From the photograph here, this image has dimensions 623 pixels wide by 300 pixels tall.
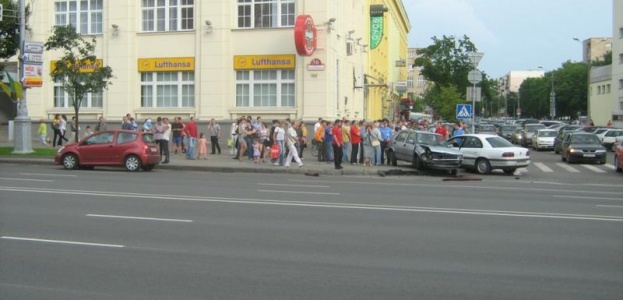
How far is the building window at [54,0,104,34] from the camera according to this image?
3797 cm

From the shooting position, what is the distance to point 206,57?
35.5m

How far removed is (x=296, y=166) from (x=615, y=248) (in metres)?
16.8

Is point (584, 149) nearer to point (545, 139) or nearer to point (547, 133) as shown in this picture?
point (545, 139)

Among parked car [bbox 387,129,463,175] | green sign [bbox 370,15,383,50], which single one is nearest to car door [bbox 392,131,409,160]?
parked car [bbox 387,129,463,175]

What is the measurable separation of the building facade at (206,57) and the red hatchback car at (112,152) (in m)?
11.9

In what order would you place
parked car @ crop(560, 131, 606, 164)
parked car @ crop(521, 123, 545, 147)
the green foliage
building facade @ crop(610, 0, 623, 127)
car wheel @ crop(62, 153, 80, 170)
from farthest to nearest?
the green foliage < building facade @ crop(610, 0, 623, 127) < parked car @ crop(521, 123, 545, 147) < parked car @ crop(560, 131, 606, 164) < car wheel @ crop(62, 153, 80, 170)

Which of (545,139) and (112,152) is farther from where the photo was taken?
(545,139)

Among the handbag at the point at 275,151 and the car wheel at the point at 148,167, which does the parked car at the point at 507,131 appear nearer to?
the handbag at the point at 275,151

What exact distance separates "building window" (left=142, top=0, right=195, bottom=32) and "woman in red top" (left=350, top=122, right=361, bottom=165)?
14.3 meters

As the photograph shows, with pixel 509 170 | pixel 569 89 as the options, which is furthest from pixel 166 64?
pixel 569 89

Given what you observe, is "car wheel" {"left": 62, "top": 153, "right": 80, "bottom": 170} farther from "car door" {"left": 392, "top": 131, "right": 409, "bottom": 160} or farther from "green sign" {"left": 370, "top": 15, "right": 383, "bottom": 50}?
"green sign" {"left": 370, "top": 15, "right": 383, "bottom": 50}

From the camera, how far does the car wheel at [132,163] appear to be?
2295cm

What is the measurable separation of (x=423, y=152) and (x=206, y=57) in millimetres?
15843

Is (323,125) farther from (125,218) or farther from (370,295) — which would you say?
(370,295)
